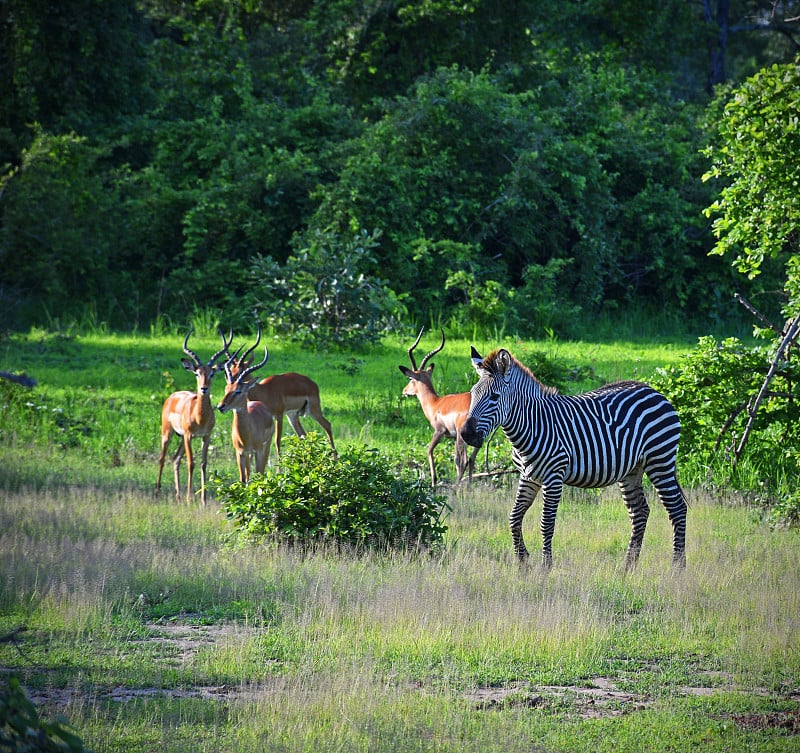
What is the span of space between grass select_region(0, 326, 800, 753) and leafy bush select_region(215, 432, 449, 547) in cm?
26

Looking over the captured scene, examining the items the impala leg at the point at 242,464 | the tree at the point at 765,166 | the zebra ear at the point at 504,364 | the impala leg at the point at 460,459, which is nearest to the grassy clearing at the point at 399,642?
the zebra ear at the point at 504,364

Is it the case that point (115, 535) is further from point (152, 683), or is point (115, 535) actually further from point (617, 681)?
point (617, 681)

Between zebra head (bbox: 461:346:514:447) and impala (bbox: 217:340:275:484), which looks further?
impala (bbox: 217:340:275:484)

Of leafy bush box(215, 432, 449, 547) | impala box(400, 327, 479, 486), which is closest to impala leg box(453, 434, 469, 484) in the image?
impala box(400, 327, 479, 486)

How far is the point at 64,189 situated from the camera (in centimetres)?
2264

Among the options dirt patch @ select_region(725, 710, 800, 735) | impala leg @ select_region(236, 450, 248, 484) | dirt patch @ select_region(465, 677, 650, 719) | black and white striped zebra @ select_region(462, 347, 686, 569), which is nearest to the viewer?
dirt patch @ select_region(725, 710, 800, 735)

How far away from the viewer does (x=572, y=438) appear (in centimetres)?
920

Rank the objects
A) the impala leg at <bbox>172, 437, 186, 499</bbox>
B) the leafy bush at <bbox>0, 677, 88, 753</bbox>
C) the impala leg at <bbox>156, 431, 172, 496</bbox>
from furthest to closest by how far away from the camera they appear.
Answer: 1. the impala leg at <bbox>156, 431, 172, 496</bbox>
2. the impala leg at <bbox>172, 437, 186, 499</bbox>
3. the leafy bush at <bbox>0, 677, 88, 753</bbox>

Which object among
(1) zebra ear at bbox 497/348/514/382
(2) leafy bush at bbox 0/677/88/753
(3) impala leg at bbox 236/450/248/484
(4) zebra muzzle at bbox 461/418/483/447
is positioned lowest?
(3) impala leg at bbox 236/450/248/484

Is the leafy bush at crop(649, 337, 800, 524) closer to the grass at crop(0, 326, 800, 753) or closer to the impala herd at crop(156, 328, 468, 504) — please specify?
the grass at crop(0, 326, 800, 753)

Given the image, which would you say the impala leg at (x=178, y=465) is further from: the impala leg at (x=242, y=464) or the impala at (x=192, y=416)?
the impala leg at (x=242, y=464)

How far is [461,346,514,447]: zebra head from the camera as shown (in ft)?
28.7

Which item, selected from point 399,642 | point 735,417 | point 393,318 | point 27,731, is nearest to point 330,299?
point 393,318

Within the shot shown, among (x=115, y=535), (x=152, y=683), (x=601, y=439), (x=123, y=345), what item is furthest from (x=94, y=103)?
(x=152, y=683)
